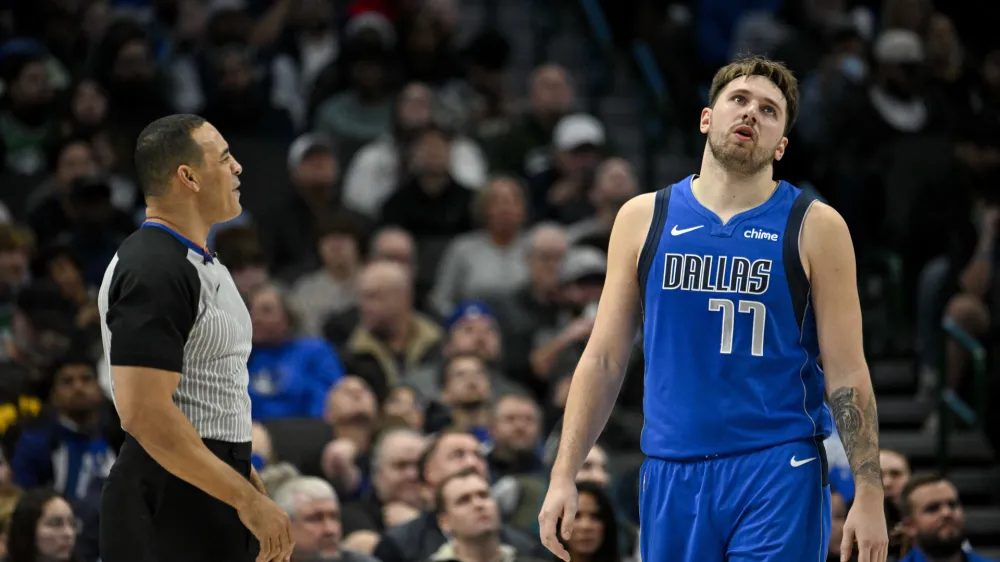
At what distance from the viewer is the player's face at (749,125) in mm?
4574

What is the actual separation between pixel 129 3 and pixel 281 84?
1.41 m

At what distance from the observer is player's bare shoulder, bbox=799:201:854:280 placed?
4496 millimetres

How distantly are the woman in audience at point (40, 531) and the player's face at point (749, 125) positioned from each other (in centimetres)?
391

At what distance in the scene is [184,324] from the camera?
13.9 ft

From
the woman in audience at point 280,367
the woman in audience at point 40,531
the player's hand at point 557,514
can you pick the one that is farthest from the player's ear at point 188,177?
the woman in audience at point 280,367

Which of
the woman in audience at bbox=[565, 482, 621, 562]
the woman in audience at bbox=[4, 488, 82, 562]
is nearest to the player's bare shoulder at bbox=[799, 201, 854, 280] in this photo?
the woman in audience at bbox=[565, 482, 621, 562]

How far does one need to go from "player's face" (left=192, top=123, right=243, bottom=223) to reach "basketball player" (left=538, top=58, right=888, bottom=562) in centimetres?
120

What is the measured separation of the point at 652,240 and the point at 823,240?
49cm

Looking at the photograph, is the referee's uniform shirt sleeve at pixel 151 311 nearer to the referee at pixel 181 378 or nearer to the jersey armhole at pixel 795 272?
the referee at pixel 181 378

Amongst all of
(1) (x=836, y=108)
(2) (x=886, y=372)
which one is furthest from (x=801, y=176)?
(2) (x=886, y=372)

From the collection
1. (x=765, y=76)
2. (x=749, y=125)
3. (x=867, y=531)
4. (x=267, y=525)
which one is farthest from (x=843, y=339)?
(x=267, y=525)

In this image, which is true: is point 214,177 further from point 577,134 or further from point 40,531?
point 577,134

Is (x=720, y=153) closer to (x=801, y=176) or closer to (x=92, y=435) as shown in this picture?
(x=92, y=435)

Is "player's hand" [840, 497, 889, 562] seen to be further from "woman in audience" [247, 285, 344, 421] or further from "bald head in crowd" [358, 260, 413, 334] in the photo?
"bald head in crowd" [358, 260, 413, 334]
